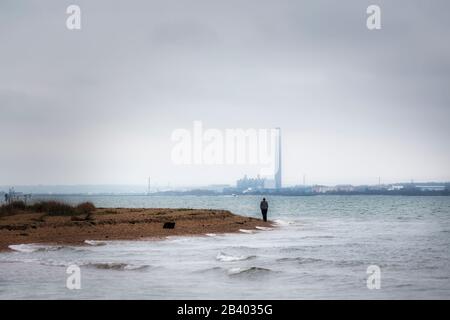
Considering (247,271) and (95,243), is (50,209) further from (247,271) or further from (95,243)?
(247,271)

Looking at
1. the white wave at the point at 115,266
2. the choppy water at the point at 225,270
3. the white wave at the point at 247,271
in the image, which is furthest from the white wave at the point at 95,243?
the white wave at the point at 247,271

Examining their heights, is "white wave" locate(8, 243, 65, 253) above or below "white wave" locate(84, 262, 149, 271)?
above

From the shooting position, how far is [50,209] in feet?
175

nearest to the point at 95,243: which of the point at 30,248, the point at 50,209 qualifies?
the point at 30,248

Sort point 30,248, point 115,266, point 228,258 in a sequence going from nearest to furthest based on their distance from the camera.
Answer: point 115,266, point 228,258, point 30,248

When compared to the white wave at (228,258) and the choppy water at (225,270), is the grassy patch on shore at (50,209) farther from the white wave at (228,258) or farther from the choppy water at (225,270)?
the white wave at (228,258)

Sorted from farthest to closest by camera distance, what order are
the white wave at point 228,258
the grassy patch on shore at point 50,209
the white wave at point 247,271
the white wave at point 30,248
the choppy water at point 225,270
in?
the grassy patch on shore at point 50,209 → the white wave at point 30,248 → the white wave at point 228,258 → the white wave at point 247,271 → the choppy water at point 225,270

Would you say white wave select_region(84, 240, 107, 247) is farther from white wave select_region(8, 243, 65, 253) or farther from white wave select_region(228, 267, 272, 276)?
white wave select_region(228, 267, 272, 276)

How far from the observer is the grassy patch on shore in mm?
52469

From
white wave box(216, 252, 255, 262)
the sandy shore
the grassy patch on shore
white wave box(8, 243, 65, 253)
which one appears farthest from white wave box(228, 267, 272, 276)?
the grassy patch on shore

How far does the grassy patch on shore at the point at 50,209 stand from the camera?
5247cm

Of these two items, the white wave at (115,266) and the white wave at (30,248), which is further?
the white wave at (30,248)
